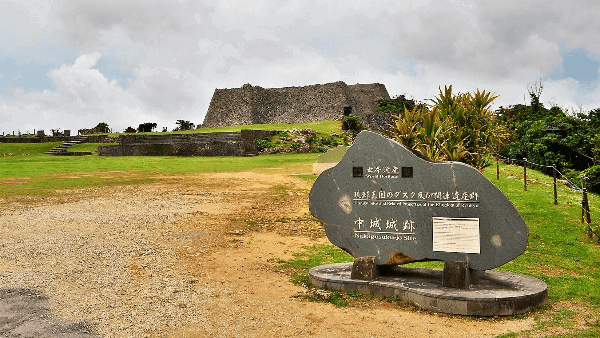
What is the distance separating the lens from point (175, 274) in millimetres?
6656

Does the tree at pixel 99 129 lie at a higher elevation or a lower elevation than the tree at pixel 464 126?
higher

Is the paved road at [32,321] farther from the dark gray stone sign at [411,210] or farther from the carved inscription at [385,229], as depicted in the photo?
the carved inscription at [385,229]

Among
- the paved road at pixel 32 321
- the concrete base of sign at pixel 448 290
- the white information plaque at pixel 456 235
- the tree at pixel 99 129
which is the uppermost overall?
the tree at pixel 99 129

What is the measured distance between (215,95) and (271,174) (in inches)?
1688

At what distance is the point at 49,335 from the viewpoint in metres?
4.57

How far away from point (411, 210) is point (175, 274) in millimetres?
3233

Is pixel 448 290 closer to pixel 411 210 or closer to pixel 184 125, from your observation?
pixel 411 210

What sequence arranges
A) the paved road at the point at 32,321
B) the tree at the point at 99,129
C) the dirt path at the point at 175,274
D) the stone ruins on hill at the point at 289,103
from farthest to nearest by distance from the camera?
the stone ruins on hill at the point at 289,103 → the tree at the point at 99,129 → the dirt path at the point at 175,274 → the paved road at the point at 32,321

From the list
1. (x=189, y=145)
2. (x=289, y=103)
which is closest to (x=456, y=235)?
(x=189, y=145)

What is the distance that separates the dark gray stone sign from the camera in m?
5.29

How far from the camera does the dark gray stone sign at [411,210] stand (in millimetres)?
5289

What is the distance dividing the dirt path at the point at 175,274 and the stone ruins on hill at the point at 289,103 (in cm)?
4310

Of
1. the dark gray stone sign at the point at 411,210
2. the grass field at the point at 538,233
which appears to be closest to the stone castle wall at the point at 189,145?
the grass field at the point at 538,233

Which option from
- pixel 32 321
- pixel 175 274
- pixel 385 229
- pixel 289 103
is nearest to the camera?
pixel 32 321
